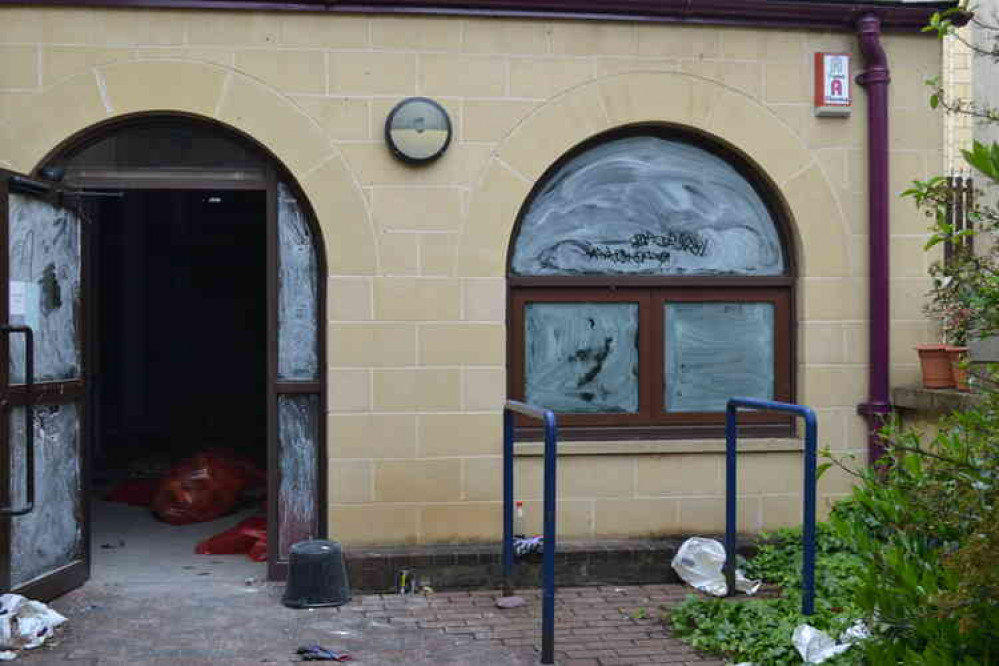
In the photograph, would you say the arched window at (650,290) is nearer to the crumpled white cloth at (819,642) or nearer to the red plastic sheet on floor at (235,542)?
the red plastic sheet on floor at (235,542)

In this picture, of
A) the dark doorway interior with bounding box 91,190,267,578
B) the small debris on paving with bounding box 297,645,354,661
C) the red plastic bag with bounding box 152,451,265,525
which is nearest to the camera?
the small debris on paving with bounding box 297,645,354,661

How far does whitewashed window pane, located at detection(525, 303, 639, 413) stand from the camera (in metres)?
7.25

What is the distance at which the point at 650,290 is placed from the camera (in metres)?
7.32

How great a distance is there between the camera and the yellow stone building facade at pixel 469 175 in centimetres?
674

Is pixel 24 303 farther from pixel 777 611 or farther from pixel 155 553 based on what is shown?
pixel 777 611

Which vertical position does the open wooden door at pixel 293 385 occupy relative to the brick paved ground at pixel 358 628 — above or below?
above

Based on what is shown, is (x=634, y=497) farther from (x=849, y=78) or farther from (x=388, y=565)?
(x=849, y=78)

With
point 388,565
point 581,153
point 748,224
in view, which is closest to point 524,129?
point 581,153

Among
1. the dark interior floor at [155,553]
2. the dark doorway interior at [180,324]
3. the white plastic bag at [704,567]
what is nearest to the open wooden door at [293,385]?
the dark interior floor at [155,553]

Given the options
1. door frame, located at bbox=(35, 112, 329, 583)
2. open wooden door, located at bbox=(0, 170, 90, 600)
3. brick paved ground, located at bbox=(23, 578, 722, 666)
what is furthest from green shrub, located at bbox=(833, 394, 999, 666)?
open wooden door, located at bbox=(0, 170, 90, 600)

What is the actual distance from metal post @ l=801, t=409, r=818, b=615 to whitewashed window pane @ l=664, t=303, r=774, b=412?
1.73 meters

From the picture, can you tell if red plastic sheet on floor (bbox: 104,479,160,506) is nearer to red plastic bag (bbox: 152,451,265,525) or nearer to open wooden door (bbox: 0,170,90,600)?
red plastic bag (bbox: 152,451,265,525)

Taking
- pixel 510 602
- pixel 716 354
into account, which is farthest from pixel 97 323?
pixel 716 354

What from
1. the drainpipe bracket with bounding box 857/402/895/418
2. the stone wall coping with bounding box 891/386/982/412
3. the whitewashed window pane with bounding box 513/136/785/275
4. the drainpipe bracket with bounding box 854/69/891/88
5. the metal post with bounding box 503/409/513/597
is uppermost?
the drainpipe bracket with bounding box 854/69/891/88
